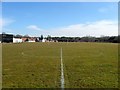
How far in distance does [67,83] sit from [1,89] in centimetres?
277

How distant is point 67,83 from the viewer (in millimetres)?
10852

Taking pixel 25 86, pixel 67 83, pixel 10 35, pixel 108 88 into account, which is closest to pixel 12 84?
pixel 25 86

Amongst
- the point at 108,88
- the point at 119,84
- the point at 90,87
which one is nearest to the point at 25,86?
the point at 90,87

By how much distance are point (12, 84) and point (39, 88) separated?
1.62 m

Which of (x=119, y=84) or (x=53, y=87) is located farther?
(x=119, y=84)

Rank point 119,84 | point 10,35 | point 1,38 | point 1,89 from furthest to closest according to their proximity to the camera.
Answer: point 10,35, point 1,38, point 119,84, point 1,89

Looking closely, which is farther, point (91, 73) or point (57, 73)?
point (91, 73)

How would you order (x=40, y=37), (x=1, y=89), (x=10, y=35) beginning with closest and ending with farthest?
(x=1, y=89) → (x=10, y=35) → (x=40, y=37)

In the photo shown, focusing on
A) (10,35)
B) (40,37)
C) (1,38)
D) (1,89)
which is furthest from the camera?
(40,37)

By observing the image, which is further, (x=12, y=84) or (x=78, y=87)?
(x=12, y=84)

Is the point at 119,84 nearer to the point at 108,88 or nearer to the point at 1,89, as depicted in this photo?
the point at 108,88

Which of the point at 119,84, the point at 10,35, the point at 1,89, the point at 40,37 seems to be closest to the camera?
the point at 1,89

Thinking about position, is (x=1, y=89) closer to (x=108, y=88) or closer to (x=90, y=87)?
(x=90, y=87)

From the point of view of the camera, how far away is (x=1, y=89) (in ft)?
31.8
